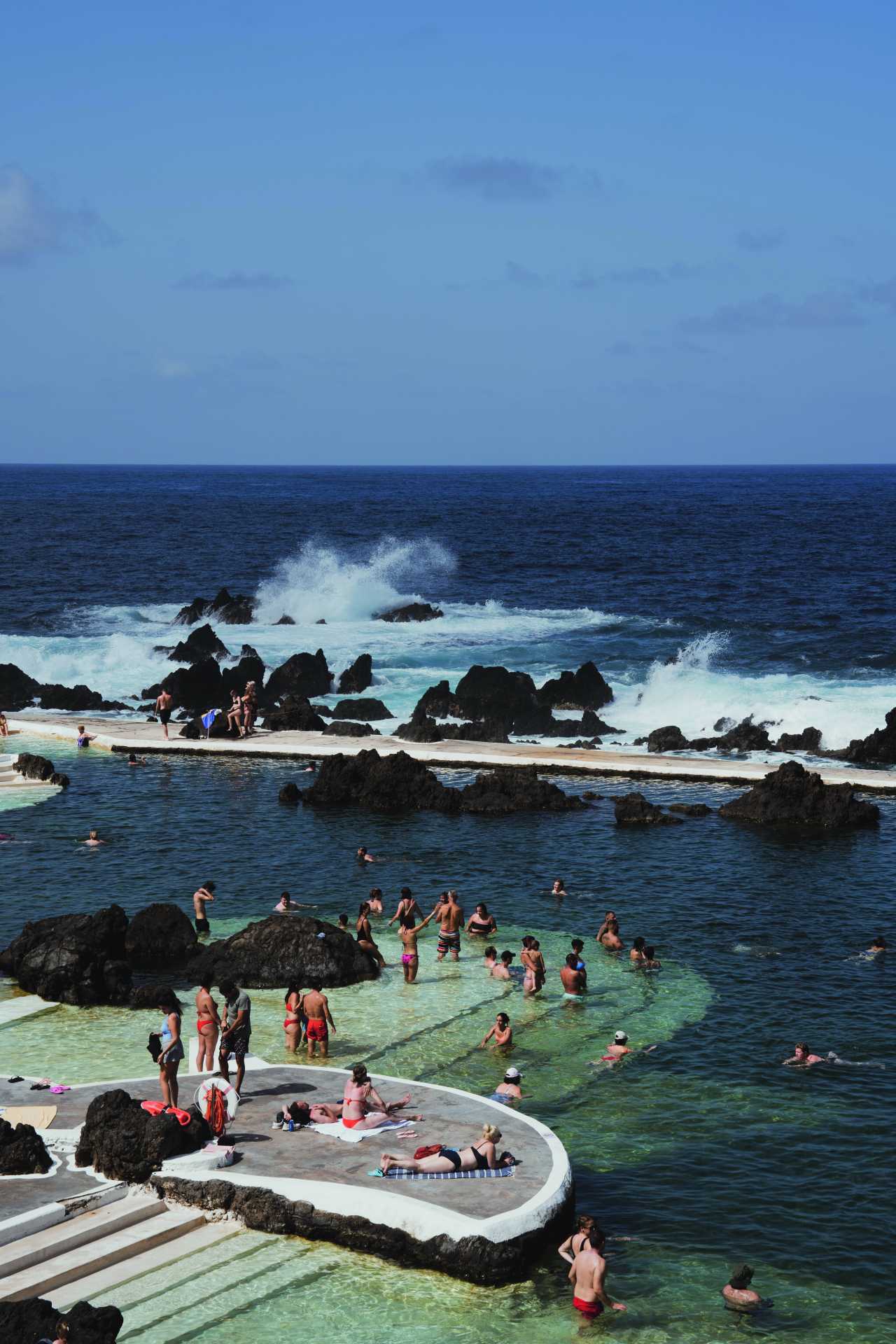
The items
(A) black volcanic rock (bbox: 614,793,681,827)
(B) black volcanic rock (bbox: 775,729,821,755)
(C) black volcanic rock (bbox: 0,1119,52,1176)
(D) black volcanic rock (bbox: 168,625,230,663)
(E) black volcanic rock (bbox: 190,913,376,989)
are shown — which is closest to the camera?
(C) black volcanic rock (bbox: 0,1119,52,1176)

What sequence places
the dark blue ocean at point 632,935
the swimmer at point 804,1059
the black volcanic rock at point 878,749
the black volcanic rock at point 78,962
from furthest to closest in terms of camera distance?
the black volcanic rock at point 878,749
the black volcanic rock at point 78,962
the swimmer at point 804,1059
the dark blue ocean at point 632,935

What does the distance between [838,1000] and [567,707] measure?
38.3m

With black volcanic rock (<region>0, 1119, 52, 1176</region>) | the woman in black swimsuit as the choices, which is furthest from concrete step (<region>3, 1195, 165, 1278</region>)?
the woman in black swimsuit

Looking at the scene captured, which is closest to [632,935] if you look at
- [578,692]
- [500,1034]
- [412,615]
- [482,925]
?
[482,925]

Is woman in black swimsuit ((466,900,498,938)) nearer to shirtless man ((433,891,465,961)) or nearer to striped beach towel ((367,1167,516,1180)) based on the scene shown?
shirtless man ((433,891,465,961))

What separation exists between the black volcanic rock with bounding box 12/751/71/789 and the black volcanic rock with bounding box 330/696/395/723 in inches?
640

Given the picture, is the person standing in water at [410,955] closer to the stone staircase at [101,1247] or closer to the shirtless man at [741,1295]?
the stone staircase at [101,1247]

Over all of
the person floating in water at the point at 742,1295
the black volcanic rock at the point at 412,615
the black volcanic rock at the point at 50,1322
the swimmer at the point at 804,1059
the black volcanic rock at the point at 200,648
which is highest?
the black volcanic rock at the point at 412,615

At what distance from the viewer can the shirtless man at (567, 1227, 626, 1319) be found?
19000mm

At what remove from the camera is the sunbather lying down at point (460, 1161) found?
21.2 meters

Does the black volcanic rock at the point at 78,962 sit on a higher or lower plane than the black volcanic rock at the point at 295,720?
lower

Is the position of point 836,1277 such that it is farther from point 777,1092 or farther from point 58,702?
point 58,702

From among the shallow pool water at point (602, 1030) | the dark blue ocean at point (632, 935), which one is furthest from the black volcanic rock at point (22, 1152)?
the dark blue ocean at point (632, 935)

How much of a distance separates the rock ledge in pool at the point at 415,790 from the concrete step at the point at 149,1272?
2808 centimetres
